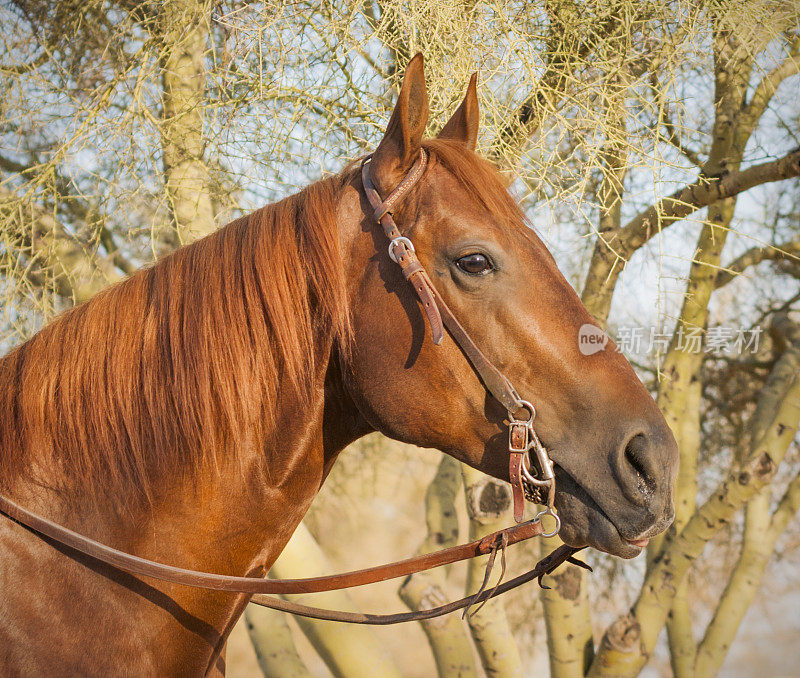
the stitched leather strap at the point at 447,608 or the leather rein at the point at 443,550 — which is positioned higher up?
the leather rein at the point at 443,550

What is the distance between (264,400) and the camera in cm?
148

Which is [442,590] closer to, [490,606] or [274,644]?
[490,606]

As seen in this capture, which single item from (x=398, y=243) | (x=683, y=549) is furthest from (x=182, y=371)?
(x=683, y=549)

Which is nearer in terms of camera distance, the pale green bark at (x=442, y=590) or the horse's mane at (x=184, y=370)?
the horse's mane at (x=184, y=370)

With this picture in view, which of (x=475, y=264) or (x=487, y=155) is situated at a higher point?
(x=487, y=155)

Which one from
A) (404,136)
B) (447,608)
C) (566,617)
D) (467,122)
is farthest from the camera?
(566,617)

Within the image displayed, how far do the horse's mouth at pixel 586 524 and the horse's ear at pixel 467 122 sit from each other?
3.17 ft

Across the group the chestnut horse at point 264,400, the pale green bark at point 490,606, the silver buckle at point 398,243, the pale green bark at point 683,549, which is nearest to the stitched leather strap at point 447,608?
the chestnut horse at point 264,400

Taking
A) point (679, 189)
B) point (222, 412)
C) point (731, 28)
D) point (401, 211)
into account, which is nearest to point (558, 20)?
Answer: point (731, 28)

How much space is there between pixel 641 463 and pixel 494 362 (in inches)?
15.1

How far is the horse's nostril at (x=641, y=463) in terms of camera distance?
1359 mm

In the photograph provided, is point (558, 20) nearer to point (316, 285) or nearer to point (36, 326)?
point (316, 285)

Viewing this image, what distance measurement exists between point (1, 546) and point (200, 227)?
7.90 feet

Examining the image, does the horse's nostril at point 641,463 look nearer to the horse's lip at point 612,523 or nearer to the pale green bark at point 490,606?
the horse's lip at point 612,523
